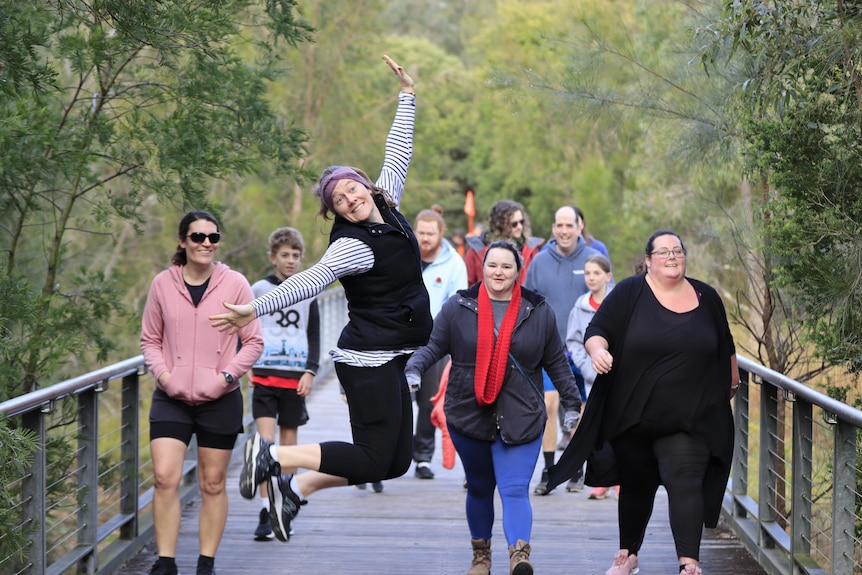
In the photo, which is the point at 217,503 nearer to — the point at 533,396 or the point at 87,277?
the point at 533,396

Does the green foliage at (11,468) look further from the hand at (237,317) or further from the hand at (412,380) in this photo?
the hand at (412,380)

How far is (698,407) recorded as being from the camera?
5754 millimetres

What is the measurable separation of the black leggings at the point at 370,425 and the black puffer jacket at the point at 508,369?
0.83m

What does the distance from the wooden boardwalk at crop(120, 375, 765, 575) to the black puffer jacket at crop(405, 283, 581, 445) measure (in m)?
1.09

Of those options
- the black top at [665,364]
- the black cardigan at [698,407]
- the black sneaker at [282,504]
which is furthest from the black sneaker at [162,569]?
the black top at [665,364]

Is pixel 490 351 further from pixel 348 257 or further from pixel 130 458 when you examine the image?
A: pixel 130 458

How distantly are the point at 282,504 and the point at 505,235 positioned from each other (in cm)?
413

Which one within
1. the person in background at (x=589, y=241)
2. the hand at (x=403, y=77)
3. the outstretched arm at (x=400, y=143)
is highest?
the hand at (x=403, y=77)

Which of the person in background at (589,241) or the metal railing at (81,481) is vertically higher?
the person in background at (589,241)

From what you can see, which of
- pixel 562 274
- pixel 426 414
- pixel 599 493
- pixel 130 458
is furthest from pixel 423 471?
pixel 130 458

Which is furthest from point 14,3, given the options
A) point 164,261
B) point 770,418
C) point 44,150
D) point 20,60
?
point 164,261

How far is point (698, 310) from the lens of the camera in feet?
19.1

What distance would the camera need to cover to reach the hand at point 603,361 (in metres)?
5.67

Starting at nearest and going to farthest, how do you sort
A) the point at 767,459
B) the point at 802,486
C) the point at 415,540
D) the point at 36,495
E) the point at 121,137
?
1. the point at 36,495
2. the point at 802,486
3. the point at 767,459
4. the point at 121,137
5. the point at 415,540
